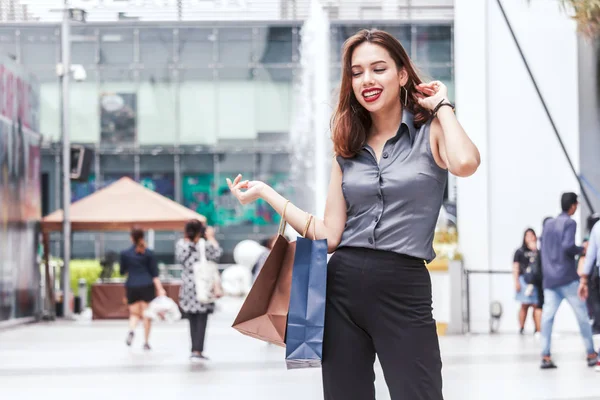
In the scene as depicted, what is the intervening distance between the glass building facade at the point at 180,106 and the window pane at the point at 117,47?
0.03 metres

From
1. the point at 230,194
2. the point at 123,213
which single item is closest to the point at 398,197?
the point at 123,213

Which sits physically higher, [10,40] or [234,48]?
[10,40]

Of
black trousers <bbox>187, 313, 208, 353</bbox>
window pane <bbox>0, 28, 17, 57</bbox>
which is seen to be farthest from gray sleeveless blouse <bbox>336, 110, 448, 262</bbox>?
window pane <bbox>0, 28, 17, 57</bbox>

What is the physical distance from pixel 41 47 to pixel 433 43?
1256 cm

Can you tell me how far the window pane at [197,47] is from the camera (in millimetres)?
34281

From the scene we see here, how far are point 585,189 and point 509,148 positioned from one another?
1.30m

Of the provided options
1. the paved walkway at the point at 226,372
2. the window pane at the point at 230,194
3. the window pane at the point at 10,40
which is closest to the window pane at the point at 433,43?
the window pane at the point at 230,194

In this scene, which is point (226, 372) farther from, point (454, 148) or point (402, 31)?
point (402, 31)

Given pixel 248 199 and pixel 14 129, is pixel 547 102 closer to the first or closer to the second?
pixel 14 129

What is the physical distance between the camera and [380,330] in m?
3.02

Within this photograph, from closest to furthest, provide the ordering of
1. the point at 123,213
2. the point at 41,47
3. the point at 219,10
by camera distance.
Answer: the point at 123,213 → the point at 219,10 → the point at 41,47

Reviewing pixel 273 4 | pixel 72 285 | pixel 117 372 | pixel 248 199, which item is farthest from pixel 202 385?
pixel 273 4

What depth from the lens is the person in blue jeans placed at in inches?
396

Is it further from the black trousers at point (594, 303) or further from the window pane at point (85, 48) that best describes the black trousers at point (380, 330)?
the window pane at point (85, 48)
